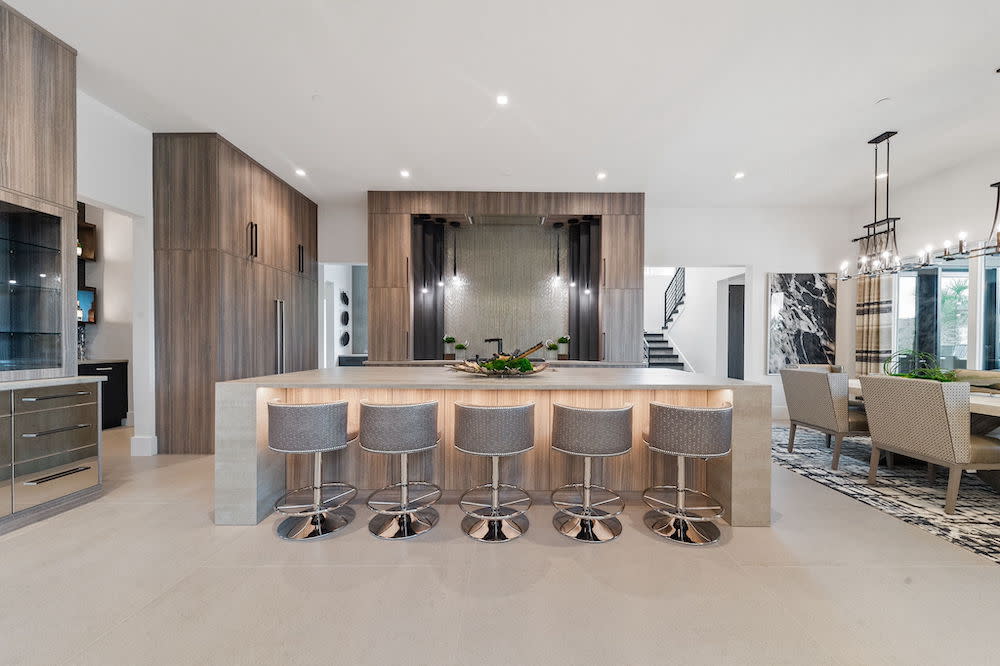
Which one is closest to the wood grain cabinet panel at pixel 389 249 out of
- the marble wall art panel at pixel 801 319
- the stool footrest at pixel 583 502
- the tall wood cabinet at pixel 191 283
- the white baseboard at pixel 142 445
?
the tall wood cabinet at pixel 191 283

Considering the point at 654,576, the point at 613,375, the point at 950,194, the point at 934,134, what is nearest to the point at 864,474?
the point at 613,375

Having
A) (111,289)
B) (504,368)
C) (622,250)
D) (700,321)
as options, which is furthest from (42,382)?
(700,321)

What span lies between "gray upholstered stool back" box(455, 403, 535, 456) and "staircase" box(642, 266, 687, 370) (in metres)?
7.45

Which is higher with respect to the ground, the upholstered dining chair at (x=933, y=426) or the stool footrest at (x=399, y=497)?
the upholstered dining chair at (x=933, y=426)

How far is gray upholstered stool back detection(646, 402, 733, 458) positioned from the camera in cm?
252

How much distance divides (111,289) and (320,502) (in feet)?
17.6

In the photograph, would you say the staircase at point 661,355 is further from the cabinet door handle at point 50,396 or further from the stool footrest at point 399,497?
the cabinet door handle at point 50,396

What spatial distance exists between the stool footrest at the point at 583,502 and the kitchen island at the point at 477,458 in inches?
3.6

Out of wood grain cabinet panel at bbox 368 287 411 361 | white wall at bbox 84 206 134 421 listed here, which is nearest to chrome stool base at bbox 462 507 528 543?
wood grain cabinet panel at bbox 368 287 411 361

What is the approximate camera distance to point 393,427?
101 inches

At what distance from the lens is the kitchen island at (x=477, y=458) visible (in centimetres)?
275

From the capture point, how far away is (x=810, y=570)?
229cm

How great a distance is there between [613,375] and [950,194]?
5512 mm

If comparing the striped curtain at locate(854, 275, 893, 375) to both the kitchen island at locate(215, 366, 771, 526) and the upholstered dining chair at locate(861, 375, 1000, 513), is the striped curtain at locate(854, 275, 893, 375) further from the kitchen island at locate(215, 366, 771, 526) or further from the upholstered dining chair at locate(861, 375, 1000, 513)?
the kitchen island at locate(215, 366, 771, 526)
